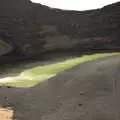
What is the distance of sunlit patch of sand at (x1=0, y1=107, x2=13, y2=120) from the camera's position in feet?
6.63

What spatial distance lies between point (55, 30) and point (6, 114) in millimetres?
996

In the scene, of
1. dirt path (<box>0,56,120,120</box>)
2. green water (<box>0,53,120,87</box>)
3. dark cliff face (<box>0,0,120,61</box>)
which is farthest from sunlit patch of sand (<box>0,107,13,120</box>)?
dark cliff face (<box>0,0,120,61</box>)

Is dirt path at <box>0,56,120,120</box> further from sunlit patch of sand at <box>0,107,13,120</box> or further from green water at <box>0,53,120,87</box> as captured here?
green water at <box>0,53,120,87</box>

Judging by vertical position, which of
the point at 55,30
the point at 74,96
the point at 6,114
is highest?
the point at 55,30

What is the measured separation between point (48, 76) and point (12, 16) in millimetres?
714

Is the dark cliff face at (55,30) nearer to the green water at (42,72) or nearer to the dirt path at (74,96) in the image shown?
the green water at (42,72)

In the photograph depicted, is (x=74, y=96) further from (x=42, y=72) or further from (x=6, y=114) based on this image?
(x=42, y=72)

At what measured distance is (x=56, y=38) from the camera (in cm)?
283

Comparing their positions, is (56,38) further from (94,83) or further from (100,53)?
(94,83)

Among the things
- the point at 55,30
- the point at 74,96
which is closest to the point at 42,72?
the point at 55,30

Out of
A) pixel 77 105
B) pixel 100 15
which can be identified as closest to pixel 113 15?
pixel 100 15

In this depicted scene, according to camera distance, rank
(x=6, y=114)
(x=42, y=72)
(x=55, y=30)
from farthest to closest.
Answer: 1. (x=55, y=30)
2. (x=42, y=72)
3. (x=6, y=114)

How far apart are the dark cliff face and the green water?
0.50 ft

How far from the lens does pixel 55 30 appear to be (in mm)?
2828
